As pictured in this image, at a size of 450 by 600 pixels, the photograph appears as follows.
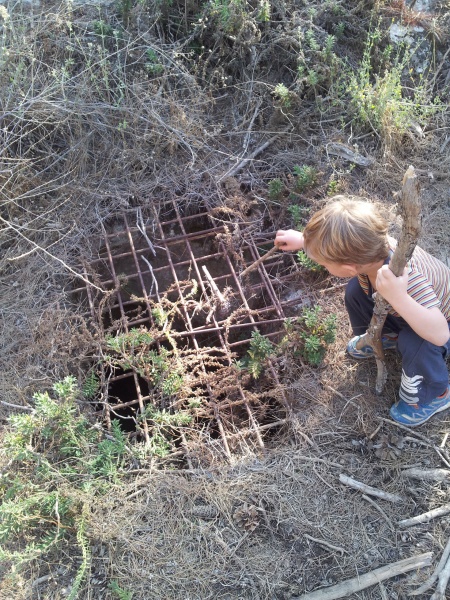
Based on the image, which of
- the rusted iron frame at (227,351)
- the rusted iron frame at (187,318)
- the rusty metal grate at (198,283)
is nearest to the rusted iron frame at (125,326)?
the rusty metal grate at (198,283)

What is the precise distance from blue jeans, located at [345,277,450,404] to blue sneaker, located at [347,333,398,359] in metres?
0.10

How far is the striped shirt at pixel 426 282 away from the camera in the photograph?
204cm

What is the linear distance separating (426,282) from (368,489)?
36.9 inches

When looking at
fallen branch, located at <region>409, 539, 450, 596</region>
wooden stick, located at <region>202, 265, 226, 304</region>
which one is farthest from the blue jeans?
wooden stick, located at <region>202, 265, 226, 304</region>

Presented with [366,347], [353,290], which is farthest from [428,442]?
[353,290]

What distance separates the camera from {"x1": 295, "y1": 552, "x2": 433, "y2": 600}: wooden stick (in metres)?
2.06

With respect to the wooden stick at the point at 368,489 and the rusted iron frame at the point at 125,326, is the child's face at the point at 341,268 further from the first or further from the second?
the rusted iron frame at the point at 125,326

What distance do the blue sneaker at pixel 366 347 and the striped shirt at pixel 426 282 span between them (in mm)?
235

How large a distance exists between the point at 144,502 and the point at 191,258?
1431mm

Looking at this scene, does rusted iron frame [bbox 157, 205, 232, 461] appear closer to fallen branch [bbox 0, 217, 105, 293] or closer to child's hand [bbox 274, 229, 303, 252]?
fallen branch [bbox 0, 217, 105, 293]

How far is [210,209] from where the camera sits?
10.9 ft

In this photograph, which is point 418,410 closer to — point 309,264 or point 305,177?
point 309,264

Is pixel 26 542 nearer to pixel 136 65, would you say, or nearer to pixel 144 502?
pixel 144 502

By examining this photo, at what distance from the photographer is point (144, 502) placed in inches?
92.0
